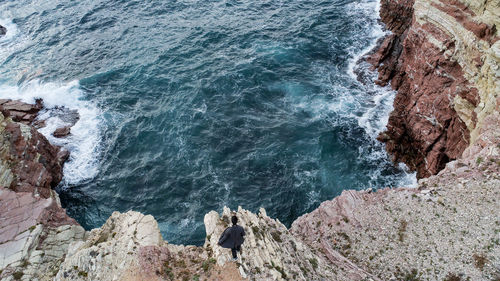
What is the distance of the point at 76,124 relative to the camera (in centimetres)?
4806

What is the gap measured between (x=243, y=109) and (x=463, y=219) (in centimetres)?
3004

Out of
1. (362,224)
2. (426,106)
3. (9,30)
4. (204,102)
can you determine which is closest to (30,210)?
(204,102)

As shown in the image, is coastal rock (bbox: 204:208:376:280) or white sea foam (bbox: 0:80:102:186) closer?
coastal rock (bbox: 204:208:376:280)

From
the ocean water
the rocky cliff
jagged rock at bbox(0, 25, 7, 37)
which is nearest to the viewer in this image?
the rocky cliff

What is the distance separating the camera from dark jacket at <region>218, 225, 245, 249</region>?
65.0ft

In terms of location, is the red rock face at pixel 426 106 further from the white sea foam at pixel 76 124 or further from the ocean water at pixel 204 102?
the white sea foam at pixel 76 124

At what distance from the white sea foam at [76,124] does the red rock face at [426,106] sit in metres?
37.0

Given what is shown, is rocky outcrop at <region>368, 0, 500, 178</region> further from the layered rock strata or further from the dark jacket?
the layered rock strata

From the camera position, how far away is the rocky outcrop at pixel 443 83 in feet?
110

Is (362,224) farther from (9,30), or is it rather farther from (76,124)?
(9,30)

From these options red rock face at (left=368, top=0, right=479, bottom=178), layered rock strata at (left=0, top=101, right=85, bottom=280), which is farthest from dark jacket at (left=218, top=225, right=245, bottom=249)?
red rock face at (left=368, top=0, right=479, bottom=178)

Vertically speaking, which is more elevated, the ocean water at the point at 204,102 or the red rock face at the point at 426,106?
the red rock face at the point at 426,106

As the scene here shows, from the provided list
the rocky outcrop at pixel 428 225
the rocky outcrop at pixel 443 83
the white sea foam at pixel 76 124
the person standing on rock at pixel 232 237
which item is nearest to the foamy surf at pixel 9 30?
the white sea foam at pixel 76 124

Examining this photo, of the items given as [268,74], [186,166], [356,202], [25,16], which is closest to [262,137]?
[186,166]
